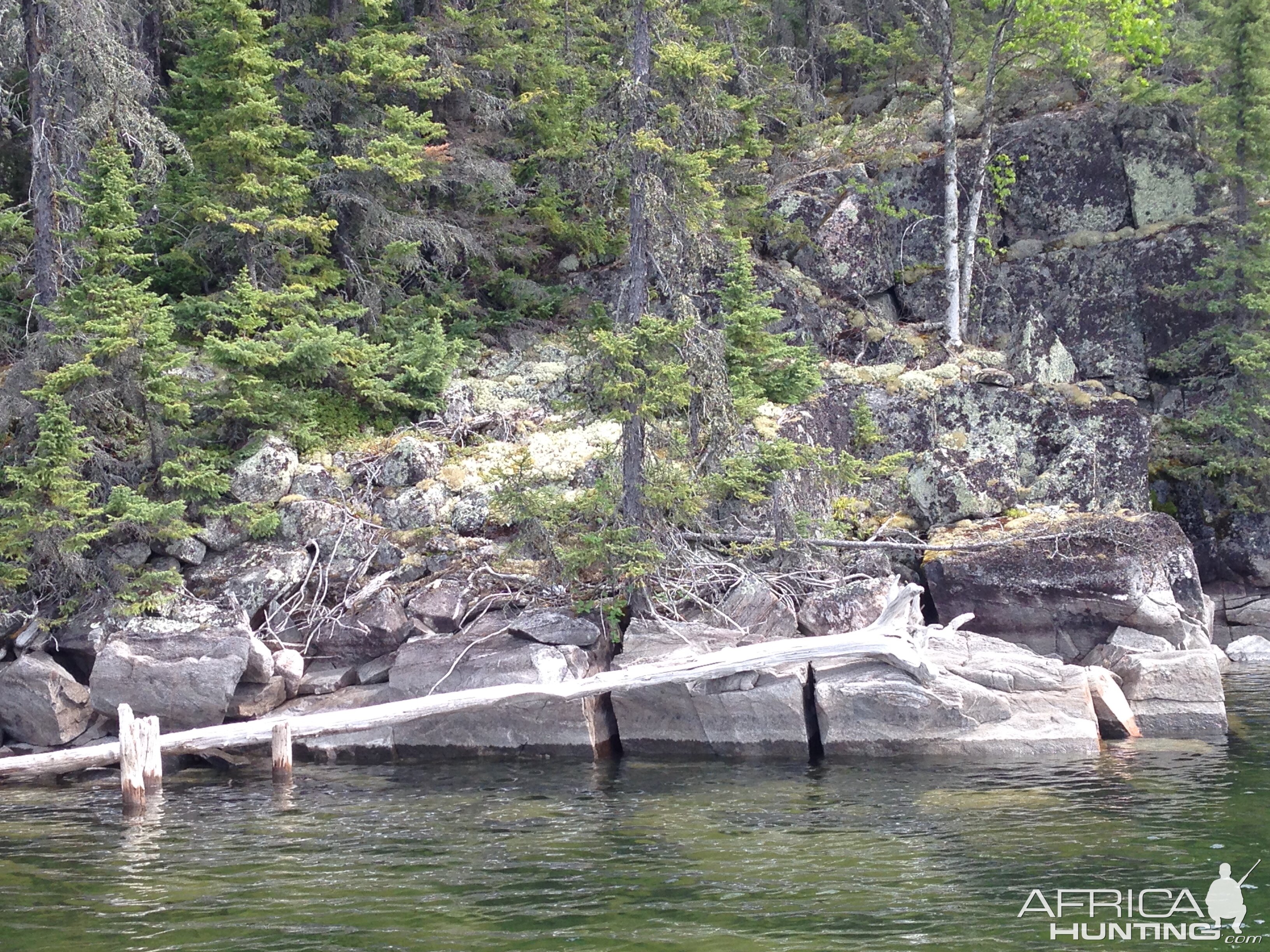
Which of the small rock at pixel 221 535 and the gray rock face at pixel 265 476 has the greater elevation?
the gray rock face at pixel 265 476

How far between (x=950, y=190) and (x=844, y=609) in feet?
45.1

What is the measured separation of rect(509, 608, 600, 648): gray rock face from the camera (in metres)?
17.1

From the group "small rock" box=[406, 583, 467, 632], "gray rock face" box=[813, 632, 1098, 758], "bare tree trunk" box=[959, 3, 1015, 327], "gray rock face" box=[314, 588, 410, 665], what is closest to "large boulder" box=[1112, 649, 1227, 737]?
"gray rock face" box=[813, 632, 1098, 758]

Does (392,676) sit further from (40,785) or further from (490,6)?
(490,6)

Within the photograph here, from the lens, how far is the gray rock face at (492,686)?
1630 cm

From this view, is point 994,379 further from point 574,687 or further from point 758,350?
point 574,687

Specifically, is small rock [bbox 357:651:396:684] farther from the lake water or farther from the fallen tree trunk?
the lake water

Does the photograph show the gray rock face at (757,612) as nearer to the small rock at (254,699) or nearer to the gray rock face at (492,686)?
the gray rock face at (492,686)

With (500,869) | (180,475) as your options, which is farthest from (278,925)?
(180,475)

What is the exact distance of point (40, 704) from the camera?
1712 centimetres

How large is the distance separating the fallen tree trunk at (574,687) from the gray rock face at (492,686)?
694 mm

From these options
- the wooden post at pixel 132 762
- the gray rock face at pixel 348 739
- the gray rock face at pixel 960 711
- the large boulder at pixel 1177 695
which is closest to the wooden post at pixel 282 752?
the gray rock face at pixel 348 739

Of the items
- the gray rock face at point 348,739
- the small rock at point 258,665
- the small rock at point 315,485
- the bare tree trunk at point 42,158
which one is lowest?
the gray rock face at point 348,739

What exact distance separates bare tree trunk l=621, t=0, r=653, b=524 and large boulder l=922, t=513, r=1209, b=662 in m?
5.75
